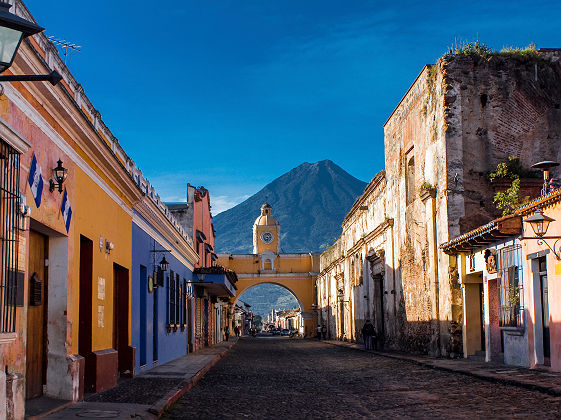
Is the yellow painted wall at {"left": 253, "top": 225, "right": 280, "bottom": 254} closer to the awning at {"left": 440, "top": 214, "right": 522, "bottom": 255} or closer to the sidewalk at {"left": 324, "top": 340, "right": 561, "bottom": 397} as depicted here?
the awning at {"left": 440, "top": 214, "right": 522, "bottom": 255}

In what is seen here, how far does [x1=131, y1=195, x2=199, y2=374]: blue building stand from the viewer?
1388cm

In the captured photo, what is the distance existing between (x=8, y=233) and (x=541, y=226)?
920 centimetres

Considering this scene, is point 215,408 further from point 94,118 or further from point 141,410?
point 94,118

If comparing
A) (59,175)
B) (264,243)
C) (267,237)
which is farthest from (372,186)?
(267,237)

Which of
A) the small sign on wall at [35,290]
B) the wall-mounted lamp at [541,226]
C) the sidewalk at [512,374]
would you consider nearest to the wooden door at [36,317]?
the small sign on wall at [35,290]

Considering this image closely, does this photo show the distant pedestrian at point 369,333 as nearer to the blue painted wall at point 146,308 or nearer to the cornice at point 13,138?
the blue painted wall at point 146,308

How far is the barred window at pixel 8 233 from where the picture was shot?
597 cm

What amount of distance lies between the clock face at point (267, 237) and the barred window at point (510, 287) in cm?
4949

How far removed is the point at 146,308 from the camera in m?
14.8

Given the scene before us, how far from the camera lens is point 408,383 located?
11.4 meters

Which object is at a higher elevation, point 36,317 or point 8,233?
point 8,233

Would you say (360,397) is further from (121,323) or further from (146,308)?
(146,308)

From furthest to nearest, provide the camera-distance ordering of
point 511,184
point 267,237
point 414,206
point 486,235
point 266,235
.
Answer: point 266,235
point 267,237
point 414,206
point 511,184
point 486,235

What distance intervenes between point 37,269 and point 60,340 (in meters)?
0.88
